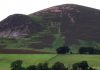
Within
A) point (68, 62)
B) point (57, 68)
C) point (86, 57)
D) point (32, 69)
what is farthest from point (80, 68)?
point (86, 57)

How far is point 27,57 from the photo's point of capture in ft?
502

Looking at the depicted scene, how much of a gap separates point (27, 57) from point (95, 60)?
2850cm

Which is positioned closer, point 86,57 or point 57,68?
point 57,68

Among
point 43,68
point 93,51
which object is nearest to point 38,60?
point 43,68

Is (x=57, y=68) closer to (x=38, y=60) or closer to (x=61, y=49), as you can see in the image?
(x=38, y=60)

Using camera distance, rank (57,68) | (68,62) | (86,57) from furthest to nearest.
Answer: (86,57)
(68,62)
(57,68)

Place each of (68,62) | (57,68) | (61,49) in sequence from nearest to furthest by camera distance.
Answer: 1. (57,68)
2. (68,62)
3. (61,49)

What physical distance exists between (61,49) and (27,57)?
99.6 feet

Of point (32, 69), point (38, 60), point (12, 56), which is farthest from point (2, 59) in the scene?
point (32, 69)

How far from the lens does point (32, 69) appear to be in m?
113

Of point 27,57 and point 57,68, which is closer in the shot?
point 57,68

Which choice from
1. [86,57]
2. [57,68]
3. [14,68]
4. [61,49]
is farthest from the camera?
[61,49]

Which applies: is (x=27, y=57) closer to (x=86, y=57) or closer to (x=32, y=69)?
(x=86, y=57)

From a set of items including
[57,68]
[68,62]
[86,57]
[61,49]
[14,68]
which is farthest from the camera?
[61,49]
